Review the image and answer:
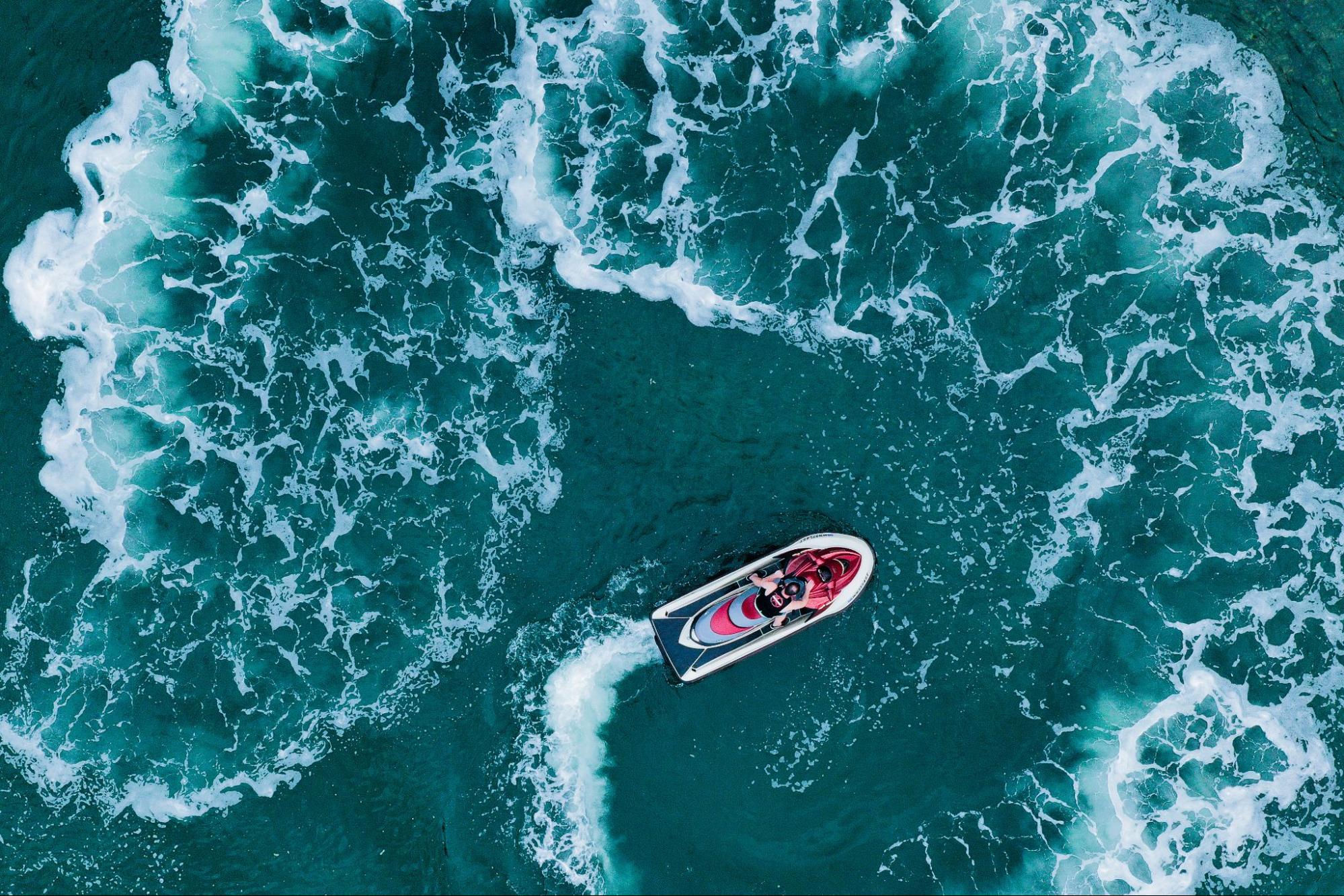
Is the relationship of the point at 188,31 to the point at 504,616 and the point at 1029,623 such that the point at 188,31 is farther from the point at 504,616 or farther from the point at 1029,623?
the point at 1029,623

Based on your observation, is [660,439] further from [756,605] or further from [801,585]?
[801,585]

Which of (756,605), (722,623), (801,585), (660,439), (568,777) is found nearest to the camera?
(801,585)

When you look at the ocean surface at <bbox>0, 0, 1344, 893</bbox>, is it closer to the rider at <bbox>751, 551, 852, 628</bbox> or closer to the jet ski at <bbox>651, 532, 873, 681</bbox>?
the jet ski at <bbox>651, 532, 873, 681</bbox>

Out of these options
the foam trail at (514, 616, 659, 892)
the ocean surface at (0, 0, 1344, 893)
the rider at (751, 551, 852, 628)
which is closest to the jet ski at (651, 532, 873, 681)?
the rider at (751, 551, 852, 628)

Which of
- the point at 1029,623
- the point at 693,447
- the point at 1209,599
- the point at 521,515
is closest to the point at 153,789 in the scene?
the point at 521,515

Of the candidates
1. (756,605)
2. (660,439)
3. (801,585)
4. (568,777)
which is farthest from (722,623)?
(568,777)
